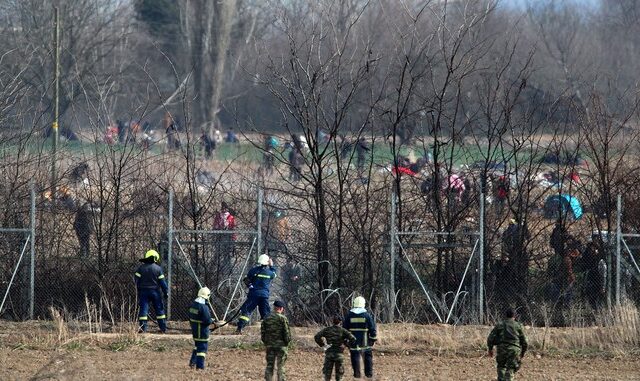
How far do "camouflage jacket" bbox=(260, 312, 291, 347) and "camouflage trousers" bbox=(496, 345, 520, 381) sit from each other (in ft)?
9.12

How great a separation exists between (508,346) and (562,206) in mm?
7215

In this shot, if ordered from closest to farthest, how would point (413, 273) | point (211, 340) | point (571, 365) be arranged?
point (571, 365), point (211, 340), point (413, 273)

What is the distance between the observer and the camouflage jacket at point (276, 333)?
14552mm

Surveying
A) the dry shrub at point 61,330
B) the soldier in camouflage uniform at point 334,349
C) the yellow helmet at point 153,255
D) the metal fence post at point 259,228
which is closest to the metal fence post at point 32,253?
the dry shrub at point 61,330

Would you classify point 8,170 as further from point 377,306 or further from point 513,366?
point 513,366

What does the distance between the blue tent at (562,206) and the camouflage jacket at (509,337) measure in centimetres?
700

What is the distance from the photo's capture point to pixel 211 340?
59.6 feet

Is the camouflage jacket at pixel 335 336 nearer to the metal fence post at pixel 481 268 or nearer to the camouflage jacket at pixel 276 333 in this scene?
the camouflage jacket at pixel 276 333

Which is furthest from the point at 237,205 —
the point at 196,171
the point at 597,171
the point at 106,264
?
the point at 597,171

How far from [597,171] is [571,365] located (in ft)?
20.4

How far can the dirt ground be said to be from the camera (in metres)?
15.4

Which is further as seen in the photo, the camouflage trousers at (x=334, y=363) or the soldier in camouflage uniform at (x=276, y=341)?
the soldier in camouflage uniform at (x=276, y=341)

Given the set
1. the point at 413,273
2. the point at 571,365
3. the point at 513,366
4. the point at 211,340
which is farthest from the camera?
the point at 413,273

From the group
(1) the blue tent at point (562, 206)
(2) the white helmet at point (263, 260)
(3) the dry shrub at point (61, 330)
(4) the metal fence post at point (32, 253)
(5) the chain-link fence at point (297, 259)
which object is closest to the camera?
(3) the dry shrub at point (61, 330)
